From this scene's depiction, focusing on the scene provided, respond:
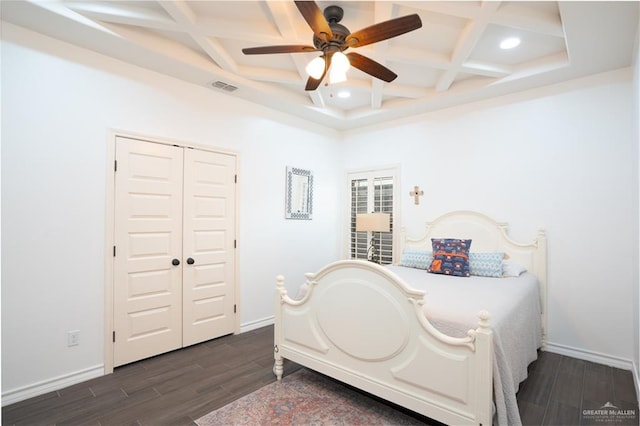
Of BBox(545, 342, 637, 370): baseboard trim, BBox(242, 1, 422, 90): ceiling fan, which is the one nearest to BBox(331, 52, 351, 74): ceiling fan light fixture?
BBox(242, 1, 422, 90): ceiling fan

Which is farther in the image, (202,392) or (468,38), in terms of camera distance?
(468,38)

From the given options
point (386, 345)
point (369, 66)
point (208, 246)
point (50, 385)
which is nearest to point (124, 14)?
point (369, 66)

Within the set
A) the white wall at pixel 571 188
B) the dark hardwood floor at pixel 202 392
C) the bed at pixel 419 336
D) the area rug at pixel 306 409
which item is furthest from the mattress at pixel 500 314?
the area rug at pixel 306 409

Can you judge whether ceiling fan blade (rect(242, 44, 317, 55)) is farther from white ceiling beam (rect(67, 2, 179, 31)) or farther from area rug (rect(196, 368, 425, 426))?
area rug (rect(196, 368, 425, 426))

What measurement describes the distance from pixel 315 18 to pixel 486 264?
9.31 feet

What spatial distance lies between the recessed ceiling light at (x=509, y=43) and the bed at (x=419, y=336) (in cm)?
219

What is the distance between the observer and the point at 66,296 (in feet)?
8.59

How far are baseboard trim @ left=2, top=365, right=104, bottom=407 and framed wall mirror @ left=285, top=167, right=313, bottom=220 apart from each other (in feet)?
8.58

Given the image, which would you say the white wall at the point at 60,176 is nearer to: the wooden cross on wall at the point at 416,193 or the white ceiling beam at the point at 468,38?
the white ceiling beam at the point at 468,38

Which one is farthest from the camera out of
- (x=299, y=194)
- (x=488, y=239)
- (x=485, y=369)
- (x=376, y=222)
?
(x=299, y=194)

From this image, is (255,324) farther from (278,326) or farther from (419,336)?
(419,336)

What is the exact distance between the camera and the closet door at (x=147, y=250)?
9.57 ft

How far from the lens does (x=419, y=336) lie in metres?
1.93

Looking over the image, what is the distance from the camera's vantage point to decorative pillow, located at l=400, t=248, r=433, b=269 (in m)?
3.70
